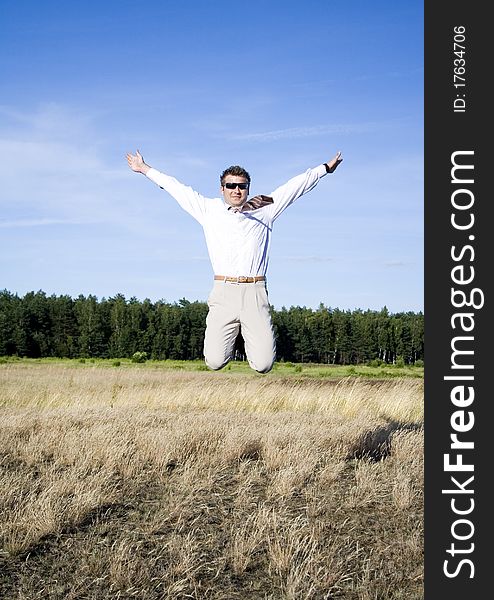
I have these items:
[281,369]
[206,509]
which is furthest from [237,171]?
[281,369]

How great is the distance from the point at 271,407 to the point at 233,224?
47.3ft

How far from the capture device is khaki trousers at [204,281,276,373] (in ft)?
16.8

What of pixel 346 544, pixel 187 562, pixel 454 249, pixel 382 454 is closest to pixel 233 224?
pixel 454 249

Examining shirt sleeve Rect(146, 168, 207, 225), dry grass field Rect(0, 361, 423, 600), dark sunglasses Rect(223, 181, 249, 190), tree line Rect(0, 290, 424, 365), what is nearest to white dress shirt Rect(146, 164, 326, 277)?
shirt sleeve Rect(146, 168, 207, 225)

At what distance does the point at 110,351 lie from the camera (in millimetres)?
74625

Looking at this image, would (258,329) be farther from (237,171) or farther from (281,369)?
(281,369)

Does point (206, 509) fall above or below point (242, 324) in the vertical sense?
below

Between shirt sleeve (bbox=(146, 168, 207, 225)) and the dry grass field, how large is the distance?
373cm

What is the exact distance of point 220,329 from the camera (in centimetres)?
527

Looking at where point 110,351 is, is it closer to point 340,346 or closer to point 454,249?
point 340,346

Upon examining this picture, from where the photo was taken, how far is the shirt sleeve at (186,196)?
5031 millimetres

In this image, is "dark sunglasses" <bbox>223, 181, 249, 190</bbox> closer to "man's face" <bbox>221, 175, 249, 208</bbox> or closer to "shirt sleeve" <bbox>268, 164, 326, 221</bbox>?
"man's face" <bbox>221, 175, 249, 208</bbox>

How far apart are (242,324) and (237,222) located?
84 cm

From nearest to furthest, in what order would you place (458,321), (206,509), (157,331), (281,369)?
1. (458,321)
2. (206,509)
3. (281,369)
4. (157,331)
